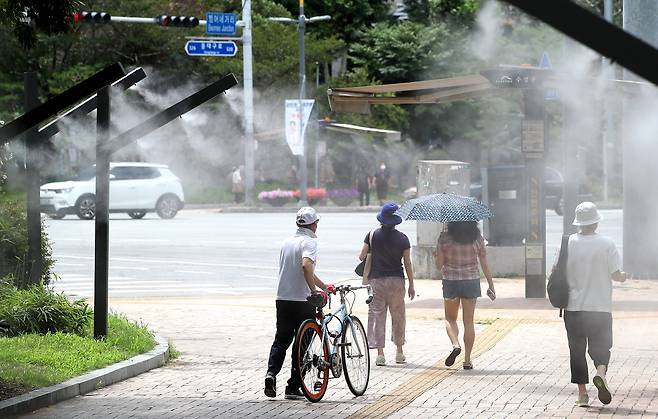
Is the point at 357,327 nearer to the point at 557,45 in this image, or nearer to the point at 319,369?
the point at 319,369

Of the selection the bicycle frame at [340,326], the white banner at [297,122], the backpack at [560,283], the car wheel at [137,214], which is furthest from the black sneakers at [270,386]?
the white banner at [297,122]

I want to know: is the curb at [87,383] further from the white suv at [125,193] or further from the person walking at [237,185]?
the person walking at [237,185]

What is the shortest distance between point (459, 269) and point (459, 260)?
0.28ft

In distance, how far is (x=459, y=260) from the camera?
12969mm

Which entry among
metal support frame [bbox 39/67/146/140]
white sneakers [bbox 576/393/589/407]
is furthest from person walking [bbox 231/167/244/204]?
white sneakers [bbox 576/393/589/407]

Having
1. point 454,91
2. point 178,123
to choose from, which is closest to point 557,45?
point 178,123

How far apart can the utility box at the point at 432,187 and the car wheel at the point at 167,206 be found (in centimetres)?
1865

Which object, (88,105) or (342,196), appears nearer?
(88,105)

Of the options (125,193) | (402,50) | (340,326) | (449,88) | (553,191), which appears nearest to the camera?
(340,326)

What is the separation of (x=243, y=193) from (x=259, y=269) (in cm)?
2634

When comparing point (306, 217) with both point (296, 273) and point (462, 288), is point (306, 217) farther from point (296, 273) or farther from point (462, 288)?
point (462, 288)

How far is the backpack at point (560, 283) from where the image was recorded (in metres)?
10.5

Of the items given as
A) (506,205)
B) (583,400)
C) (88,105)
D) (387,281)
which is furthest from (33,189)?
(506,205)

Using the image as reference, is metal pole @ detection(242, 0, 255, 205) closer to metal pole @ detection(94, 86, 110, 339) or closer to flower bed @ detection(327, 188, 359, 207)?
flower bed @ detection(327, 188, 359, 207)
